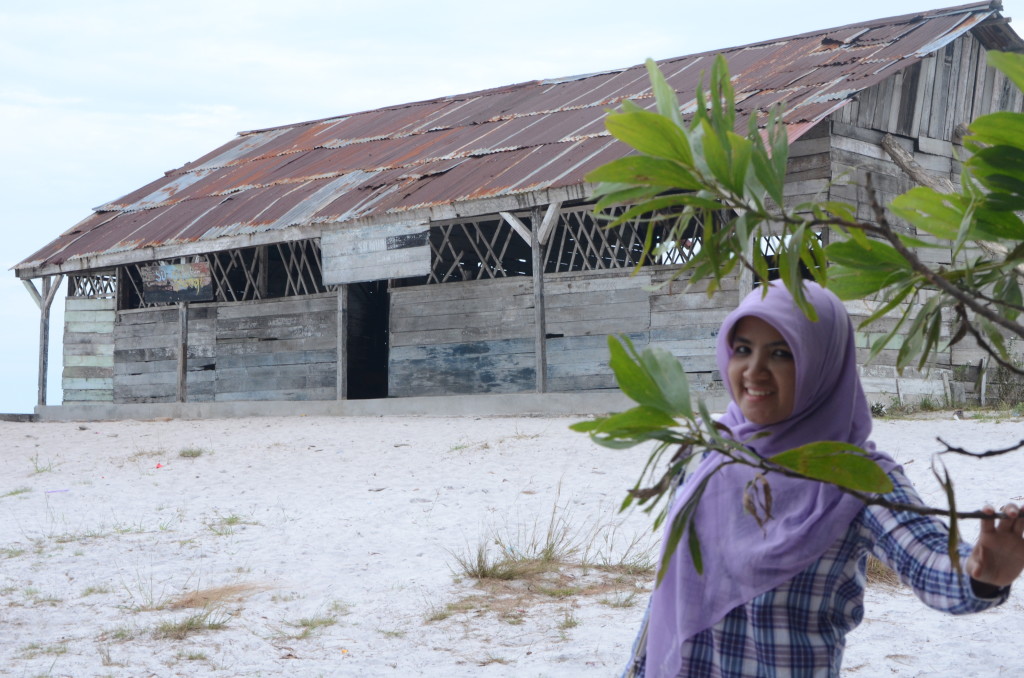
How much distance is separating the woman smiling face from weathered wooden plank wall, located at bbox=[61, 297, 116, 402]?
1593 centimetres

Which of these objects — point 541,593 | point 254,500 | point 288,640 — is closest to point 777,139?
point 288,640

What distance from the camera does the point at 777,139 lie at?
→ 3.02 feet

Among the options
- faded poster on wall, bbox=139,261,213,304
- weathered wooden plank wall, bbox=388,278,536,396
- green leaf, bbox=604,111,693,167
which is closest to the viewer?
green leaf, bbox=604,111,693,167

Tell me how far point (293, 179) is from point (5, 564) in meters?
10.2

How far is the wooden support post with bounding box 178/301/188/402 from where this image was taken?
15.3 m

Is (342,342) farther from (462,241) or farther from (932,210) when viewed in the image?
(932,210)

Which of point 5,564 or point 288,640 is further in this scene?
point 5,564

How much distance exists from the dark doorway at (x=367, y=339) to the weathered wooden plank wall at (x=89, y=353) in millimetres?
4074

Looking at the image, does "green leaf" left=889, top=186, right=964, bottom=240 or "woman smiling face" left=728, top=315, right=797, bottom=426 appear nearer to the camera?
"green leaf" left=889, top=186, right=964, bottom=240

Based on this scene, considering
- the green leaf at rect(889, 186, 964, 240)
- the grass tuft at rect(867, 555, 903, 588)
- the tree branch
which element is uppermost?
the green leaf at rect(889, 186, 964, 240)

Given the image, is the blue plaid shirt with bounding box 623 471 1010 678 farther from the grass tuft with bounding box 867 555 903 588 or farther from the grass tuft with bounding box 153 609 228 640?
the grass tuft with bounding box 867 555 903 588

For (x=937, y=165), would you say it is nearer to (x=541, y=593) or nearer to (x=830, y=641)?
(x=541, y=593)

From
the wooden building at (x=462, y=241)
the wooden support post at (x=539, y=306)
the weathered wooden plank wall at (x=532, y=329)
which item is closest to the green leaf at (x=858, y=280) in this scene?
the wooden building at (x=462, y=241)

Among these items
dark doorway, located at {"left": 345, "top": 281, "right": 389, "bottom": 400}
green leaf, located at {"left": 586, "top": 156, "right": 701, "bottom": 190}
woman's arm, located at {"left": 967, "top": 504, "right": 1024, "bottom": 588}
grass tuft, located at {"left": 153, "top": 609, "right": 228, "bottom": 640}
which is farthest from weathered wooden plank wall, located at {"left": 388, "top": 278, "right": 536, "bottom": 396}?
green leaf, located at {"left": 586, "top": 156, "right": 701, "bottom": 190}
